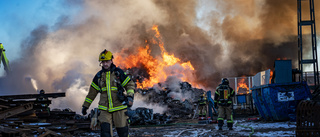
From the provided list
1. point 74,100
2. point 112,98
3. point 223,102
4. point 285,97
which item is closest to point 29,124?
point 112,98

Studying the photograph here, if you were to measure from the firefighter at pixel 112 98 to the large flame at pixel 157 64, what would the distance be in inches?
975

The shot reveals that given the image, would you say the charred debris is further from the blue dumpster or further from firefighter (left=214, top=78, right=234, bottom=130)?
the blue dumpster

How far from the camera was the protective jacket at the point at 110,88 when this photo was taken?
4938 millimetres

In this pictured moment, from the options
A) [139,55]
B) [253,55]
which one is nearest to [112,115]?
[139,55]

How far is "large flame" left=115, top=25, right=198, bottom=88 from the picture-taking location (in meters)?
30.9

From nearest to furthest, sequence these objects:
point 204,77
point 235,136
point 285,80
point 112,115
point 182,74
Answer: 1. point 112,115
2. point 235,136
3. point 285,80
4. point 182,74
5. point 204,77

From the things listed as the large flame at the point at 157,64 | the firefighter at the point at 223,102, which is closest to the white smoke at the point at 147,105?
the large flame at the point at 157,64

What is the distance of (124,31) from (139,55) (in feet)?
10.8

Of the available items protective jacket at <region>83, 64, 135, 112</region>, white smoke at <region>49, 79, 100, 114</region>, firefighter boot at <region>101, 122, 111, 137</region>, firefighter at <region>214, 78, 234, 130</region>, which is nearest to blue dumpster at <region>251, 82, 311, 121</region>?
firefighter at <region>214, 78, 234, 130</region>

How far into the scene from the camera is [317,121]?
17.3ft

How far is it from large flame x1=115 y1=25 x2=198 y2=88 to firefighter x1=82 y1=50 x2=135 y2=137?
24755 mm

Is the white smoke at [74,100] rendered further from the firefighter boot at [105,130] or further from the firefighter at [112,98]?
the firefighter boot at [105,130]

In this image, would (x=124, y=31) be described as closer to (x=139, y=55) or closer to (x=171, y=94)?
(x=139, y=55)

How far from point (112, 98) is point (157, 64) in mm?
27216
